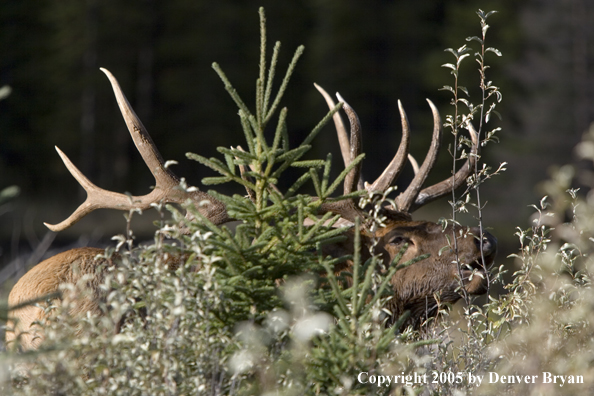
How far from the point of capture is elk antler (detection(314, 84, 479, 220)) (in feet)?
12.5

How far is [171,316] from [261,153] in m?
0.83

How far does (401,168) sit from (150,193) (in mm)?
1511

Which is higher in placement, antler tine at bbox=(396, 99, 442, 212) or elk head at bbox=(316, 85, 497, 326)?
antler tine at bbox=(396, 99, 442, 212)

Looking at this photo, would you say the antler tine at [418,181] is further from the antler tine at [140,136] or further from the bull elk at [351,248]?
the antler tine at [140,136]

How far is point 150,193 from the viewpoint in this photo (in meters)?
3.66

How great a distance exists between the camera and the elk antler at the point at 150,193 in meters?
3.50

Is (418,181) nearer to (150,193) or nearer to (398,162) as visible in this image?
(398,162)

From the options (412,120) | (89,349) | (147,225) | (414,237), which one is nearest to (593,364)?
(414,237)

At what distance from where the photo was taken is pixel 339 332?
262 centimetres
